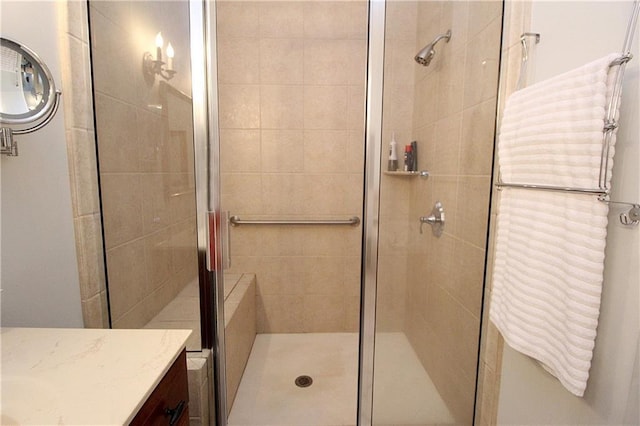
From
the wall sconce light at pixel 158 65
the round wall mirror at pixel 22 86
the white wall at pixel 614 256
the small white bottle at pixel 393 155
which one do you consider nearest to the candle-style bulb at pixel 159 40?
the wall sconce light at pixel 158 65

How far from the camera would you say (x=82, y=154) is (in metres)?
1.02

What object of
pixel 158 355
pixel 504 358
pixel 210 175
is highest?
pixel 210 175

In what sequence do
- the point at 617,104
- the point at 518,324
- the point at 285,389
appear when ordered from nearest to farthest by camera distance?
the point at 617,104
the point at 518,324
the point at 285,389

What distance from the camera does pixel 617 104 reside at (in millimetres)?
644

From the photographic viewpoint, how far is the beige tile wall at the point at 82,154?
0.97 meters

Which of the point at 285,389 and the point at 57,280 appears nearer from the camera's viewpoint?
the point at 57,280

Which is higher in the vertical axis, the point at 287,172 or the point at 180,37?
the point at 180,37

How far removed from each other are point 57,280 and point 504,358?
1567 millimetres

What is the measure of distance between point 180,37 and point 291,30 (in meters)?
1.22

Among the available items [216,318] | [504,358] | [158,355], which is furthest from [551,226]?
[216,318]

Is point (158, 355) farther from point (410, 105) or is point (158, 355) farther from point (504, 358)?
point (410, 105)

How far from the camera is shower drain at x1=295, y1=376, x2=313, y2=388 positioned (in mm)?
1790

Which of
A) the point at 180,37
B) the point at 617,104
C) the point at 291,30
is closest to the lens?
the point at 617,104

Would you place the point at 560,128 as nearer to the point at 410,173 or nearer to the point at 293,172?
the point at 410,173
